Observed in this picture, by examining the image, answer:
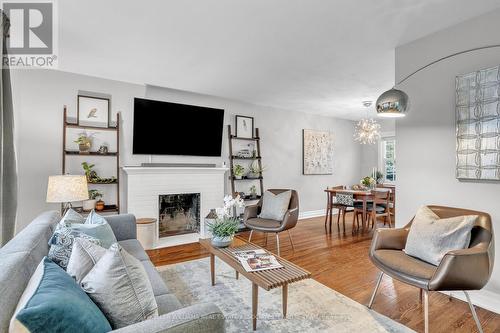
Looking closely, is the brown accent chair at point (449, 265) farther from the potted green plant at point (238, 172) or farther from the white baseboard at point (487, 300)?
the potted green plant at point (238, 172)

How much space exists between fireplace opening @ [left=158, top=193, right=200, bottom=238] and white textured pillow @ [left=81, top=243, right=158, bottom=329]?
3128 millimetres

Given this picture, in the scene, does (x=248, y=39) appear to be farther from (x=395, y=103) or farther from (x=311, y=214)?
(x=311, y=214)

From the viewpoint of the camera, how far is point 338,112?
5.95 m

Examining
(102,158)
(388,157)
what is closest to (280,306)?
(102,158)

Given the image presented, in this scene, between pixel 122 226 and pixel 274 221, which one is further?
pixel 274 221

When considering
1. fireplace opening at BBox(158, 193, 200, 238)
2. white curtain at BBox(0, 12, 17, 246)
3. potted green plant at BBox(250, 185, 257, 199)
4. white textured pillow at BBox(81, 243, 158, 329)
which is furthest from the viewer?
potted green plant at BBox(250, 185, 257, 199)

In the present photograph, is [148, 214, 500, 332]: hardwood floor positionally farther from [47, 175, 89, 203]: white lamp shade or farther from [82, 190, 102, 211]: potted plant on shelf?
[47, 175, 89, 203]: white lamp shade

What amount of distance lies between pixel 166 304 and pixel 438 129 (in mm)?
2778

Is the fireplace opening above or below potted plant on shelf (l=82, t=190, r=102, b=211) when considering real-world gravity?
below

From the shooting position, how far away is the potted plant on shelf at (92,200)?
339 centimetres

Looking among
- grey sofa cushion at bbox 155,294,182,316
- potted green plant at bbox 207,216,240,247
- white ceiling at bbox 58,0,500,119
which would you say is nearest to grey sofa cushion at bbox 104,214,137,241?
potted green plant at bbox 207,216,240,247

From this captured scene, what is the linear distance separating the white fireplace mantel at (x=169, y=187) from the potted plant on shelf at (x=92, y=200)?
38cm

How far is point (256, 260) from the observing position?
2146 mm

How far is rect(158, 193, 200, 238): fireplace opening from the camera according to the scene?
4242 mm
